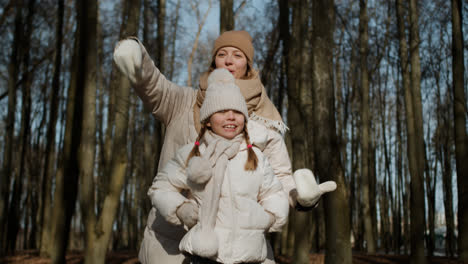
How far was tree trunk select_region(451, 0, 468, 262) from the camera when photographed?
8.80m

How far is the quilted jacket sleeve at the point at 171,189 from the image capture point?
2115mm

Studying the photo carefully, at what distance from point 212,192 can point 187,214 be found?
150mm

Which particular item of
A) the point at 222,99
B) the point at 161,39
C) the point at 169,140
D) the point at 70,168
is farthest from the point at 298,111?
the point at 222,99

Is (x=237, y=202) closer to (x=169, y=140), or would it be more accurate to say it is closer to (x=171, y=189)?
Answer: (x=171, y=189)

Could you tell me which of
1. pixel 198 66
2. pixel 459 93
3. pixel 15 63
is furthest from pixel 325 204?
pixel 198 66

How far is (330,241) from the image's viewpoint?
589 cm

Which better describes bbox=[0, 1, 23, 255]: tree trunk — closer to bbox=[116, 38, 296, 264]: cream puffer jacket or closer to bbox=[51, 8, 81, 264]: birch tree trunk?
bbox=[51, 8, 81, 264]: birch tree trunk

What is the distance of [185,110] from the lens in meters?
2.72

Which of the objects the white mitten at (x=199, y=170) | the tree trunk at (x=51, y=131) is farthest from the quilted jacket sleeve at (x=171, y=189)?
the tree trunk at (x=51, y=131)

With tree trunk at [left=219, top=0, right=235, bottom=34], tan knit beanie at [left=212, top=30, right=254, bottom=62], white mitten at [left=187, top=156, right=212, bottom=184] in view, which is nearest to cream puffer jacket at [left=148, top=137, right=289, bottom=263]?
white mitten at [left=187, top=156, right=212, bottom=184]

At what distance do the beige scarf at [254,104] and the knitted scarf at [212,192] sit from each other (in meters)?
0.37

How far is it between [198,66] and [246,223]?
67.3ft

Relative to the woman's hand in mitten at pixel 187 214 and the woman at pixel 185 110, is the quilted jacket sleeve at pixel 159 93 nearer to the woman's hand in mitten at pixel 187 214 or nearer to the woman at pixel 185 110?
the woman at pixel 185 110

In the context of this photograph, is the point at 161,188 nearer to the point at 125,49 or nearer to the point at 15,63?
the point at 125,49
